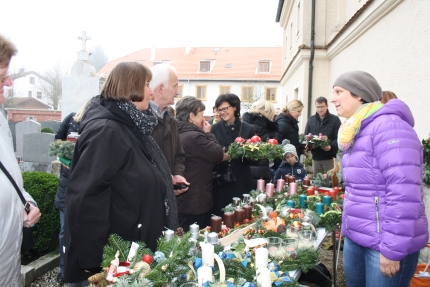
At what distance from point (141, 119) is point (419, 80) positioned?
3.48 meters

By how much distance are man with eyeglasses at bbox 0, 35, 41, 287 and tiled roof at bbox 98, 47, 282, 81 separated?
108 ft

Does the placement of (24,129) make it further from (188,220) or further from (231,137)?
(188,220)

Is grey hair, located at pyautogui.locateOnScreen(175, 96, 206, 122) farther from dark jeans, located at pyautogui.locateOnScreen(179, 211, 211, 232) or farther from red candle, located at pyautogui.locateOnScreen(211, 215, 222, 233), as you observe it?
red candle, located at pyautogui.locateOnScreen(211, 215, 222, 233)

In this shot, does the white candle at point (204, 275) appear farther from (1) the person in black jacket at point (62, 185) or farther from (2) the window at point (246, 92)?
(2) the window at point (246, 92)

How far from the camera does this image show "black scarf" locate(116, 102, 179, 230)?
209 cm

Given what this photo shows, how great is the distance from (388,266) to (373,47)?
4.75 meters

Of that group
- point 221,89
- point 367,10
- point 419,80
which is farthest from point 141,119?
point 221,89

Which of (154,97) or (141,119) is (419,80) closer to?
(154,97)

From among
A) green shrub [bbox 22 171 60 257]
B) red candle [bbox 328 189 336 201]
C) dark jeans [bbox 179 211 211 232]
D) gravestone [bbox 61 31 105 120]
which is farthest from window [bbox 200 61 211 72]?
red candle [bbox 328 189 336 201]

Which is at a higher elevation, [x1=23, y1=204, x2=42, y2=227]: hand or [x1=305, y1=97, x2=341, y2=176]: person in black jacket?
[x1=305, y1=97, x2=341, y2=176]: person in black jacket

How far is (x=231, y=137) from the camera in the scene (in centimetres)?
443

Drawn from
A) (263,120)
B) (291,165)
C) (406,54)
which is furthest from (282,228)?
(406,54)

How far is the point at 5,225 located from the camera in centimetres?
181

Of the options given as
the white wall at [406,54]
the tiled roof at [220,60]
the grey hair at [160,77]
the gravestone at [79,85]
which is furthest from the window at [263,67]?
the grey hair at [160,77]
